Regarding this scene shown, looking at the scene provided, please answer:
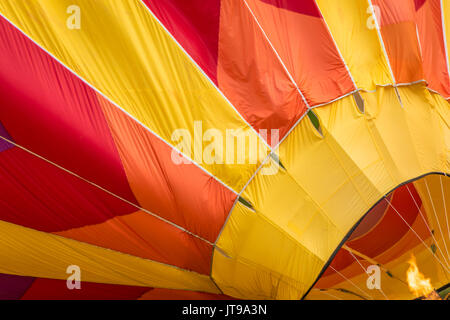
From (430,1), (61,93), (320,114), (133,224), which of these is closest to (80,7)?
(61,93)

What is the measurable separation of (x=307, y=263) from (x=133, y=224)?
33.7 inches

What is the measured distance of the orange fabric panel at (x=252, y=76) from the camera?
212 cm

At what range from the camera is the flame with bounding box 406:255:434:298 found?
3023 millimetres

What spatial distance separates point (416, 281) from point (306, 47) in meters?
1.97

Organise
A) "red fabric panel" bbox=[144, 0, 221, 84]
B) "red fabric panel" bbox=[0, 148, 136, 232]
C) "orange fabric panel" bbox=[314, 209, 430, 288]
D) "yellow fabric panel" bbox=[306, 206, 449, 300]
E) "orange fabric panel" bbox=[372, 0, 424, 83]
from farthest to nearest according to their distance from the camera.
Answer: "orange fabric panel" bbox=[314, 209, 430, 288] < "yellow fabric panel" bbox=[306, 206, 449, 300] < "orange fabric panel" bbox=[372, 0, 424, 83] < "red fabric panel" bbox=[144, 0, 221, 84] < "red fabric panel" bbox=[0, 148, 136, 232]

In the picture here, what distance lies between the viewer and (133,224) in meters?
2.10

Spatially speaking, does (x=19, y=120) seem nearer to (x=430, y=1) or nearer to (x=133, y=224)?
(x=133, y=224)

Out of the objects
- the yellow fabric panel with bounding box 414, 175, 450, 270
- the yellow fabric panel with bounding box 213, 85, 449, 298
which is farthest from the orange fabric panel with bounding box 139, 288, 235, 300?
the yellow fabric panel with bounding box 414, 175, 450, 270

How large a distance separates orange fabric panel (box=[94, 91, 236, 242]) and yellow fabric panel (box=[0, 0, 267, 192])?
Result: 0.05 meters

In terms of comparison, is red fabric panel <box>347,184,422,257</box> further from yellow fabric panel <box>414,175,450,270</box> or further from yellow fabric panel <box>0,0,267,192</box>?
yellow fabric panel <box>0,0,267,192</box>

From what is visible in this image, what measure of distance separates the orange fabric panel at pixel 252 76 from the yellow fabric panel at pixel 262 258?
0.47 m

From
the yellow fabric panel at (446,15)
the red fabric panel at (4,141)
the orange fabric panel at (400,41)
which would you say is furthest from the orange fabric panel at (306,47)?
the red fabric panel at (4,141)

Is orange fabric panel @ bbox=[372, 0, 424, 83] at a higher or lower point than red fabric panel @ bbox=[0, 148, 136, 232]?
higher

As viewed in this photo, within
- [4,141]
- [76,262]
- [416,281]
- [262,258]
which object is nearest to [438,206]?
[416,281]
